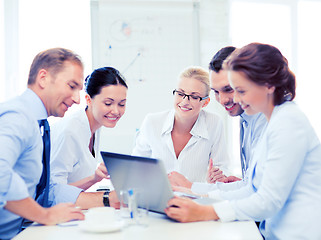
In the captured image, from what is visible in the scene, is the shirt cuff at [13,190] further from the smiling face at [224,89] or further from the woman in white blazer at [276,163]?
the smiling face at [224,89]

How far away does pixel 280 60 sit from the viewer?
154 centimetres

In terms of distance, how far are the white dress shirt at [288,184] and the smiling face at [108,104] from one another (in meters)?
1.05

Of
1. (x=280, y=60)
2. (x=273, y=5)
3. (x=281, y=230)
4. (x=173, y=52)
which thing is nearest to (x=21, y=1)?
(x=173, y=52)

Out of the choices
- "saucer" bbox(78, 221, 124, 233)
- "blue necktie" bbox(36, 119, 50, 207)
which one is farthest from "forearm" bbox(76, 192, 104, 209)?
"saucer" bbox(78, 221, 124, 233)

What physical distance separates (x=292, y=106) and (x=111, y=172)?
2.57 ft

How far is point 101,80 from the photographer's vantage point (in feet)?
7.60

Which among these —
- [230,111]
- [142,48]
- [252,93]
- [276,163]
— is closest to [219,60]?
[230,111]

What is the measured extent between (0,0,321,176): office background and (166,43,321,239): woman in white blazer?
2.46 m

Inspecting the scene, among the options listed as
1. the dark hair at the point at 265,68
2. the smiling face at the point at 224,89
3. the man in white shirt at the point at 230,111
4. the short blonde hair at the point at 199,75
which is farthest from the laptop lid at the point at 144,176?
the short blonde hair at the point at 199,75

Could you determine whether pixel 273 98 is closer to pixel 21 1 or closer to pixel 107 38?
pixel 107 38

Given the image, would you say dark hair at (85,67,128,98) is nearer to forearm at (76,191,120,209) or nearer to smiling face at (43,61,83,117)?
smiling face at (43,61,83,117)

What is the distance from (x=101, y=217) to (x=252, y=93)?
755 millimetres

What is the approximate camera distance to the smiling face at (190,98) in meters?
2.49

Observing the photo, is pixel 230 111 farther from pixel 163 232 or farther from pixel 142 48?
pixel 142 48
